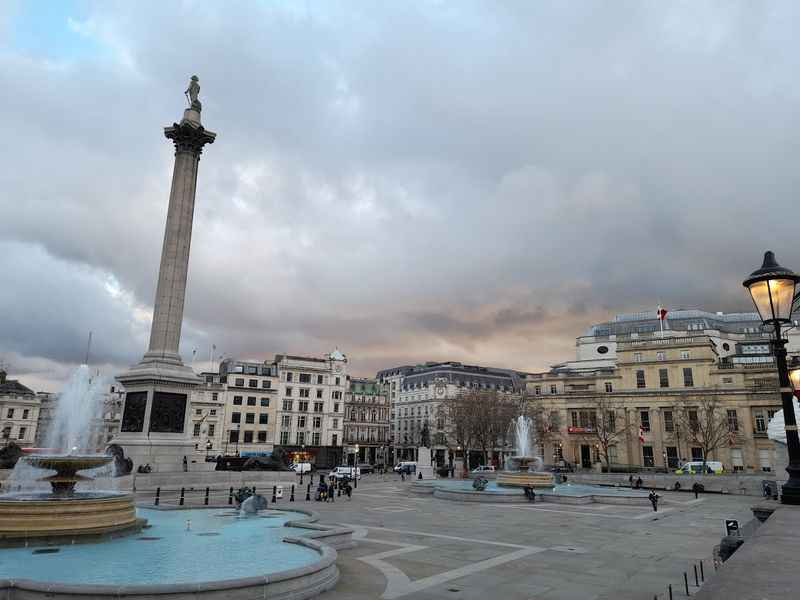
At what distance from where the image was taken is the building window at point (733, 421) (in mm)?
67750

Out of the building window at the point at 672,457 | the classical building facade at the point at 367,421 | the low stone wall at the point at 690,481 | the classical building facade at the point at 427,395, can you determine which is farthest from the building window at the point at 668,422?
the classical building facade at the point at 367,421

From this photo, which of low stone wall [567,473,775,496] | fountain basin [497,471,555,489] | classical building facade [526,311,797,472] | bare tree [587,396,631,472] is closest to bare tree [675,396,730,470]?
classical building facade [526,311,797,472]

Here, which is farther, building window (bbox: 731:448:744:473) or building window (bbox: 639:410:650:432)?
building window (bbox: 639:410:650:432)

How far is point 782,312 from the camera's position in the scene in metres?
9.02

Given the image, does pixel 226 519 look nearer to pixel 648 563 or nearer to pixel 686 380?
pixel 648 563

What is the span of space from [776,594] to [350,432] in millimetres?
100055

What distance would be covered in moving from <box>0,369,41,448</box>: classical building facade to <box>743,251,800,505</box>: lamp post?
97.0 m

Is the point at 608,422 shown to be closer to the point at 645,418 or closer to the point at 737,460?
the point at 645,418

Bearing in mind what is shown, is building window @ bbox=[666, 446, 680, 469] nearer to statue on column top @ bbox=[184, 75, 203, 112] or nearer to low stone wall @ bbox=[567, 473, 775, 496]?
low stone wall @ bbox=[567, 473, 775, 496]

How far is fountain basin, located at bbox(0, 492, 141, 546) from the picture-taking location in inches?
579

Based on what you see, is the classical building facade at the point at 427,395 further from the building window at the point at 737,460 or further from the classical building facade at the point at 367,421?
the building window at the point at 737,460

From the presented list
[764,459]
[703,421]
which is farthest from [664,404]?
[764,459]

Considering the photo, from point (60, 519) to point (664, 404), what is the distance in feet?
245

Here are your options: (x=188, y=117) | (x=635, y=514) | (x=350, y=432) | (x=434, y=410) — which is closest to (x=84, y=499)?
(x=635, y=514)
